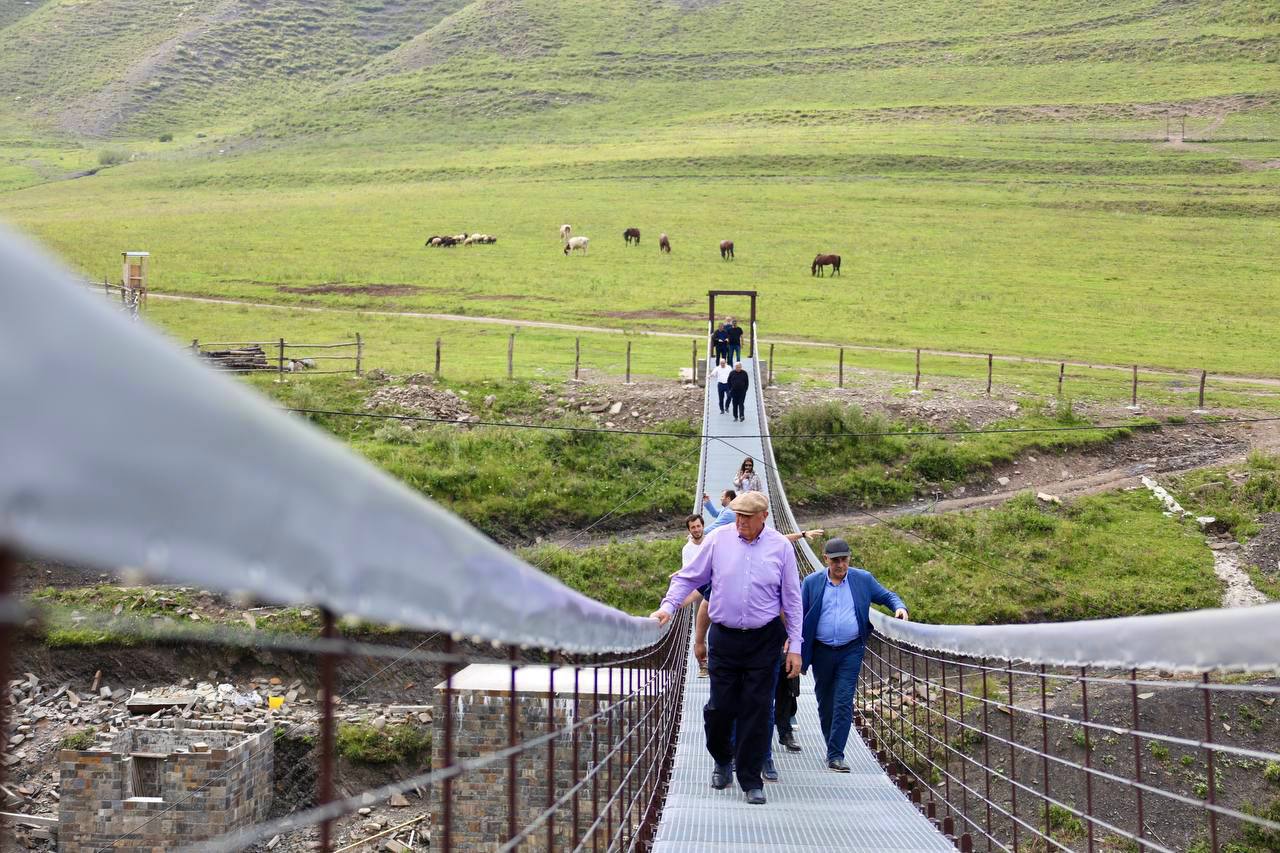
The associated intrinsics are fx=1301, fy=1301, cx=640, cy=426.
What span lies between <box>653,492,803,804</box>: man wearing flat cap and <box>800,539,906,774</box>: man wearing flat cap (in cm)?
91

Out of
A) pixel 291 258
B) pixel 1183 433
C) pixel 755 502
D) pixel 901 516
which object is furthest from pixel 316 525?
pixel 291 258

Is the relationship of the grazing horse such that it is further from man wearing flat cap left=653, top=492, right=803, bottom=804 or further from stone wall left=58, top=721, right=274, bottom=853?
man wearing flat cap left=653, top=492, right=803, bottom=804

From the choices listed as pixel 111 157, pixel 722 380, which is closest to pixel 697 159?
pixel 111 157

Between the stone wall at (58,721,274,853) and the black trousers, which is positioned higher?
the black trousers

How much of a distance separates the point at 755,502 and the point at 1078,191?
175 ft

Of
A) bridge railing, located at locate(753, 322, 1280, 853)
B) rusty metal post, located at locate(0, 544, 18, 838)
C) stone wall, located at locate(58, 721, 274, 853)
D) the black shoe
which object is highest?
rusty metal post, located at locate(0, 544, 18, 838)

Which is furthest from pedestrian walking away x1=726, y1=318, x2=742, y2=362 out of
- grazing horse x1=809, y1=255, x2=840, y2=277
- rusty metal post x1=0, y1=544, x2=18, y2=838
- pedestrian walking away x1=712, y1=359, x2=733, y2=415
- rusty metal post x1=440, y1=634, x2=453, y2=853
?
rusty metal post x1=0, y1=544, x2=18, y2=838

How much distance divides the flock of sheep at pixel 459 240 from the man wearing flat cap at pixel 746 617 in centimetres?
4191

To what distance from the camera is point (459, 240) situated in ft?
153

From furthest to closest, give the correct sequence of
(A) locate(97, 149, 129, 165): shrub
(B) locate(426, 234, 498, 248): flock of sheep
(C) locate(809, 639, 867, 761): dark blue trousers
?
(A) locate(97, 149, 129, 165): shrub
(B) locate(426, 234, 498, 248): flock of sheep
(C) locate(809, 639, 867, 761): dark blue trousers

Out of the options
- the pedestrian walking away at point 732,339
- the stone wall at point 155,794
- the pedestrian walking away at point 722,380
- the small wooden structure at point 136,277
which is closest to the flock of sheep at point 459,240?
the small wooden structure at point 136,277

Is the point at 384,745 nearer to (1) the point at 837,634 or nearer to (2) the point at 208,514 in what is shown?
(1) the point at 837,634

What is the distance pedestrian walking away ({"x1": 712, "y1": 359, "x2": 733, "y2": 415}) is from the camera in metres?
21.9

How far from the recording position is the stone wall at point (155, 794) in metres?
14.0
